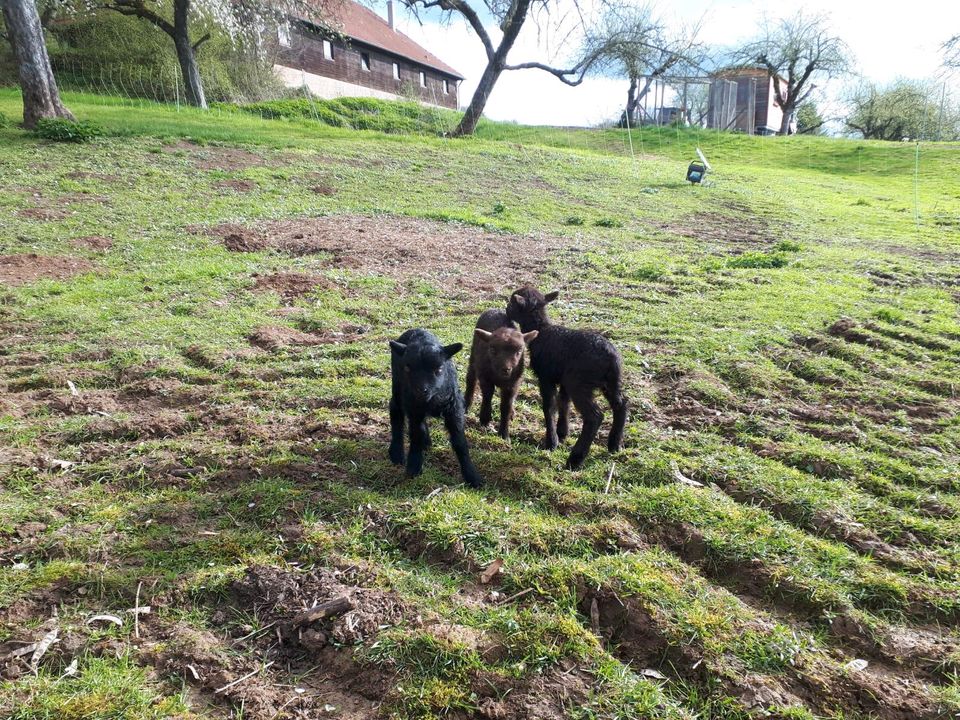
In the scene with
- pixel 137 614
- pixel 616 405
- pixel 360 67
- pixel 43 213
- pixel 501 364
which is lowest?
pixel 137 614

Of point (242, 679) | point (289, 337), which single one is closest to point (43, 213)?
point (289, 337)

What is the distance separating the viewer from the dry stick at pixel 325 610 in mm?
3531

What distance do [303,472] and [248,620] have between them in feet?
5.28

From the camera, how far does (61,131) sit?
1917 centimetres

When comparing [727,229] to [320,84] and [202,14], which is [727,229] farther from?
[320,84]

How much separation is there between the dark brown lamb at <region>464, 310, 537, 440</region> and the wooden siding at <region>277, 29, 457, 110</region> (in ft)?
140

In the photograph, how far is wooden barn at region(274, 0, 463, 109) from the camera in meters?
43.8

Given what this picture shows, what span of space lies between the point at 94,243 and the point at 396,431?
31.5 feet

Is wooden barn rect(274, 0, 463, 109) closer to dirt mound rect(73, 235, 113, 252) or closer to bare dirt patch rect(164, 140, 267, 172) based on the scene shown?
bare dirt patch rect(164, 140, 267, 172)

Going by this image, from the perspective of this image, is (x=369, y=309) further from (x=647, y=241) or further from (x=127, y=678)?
(x=647, y=241)

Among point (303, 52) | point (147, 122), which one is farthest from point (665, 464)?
point (303, 52)

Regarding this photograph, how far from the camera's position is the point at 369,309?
964 centimetres

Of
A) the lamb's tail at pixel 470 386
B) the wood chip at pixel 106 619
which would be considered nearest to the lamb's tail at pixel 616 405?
the lamb's tail at pixel 470 386

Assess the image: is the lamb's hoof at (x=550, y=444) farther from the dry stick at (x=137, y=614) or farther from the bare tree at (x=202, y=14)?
the bare tree at (x=202, y=14)
